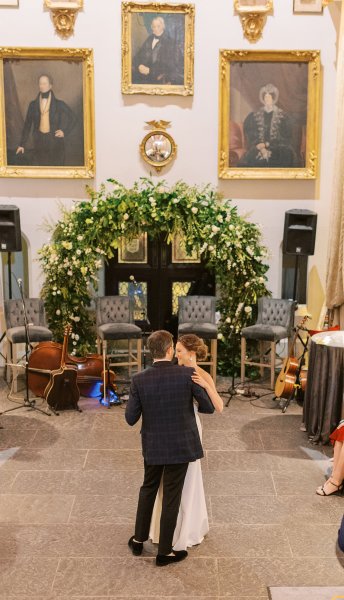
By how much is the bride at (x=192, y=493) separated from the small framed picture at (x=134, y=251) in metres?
4.90

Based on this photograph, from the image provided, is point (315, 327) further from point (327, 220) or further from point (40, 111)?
point (40, 111)

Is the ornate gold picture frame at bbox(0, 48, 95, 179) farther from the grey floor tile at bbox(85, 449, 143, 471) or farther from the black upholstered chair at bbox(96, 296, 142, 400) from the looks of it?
the grey floor tile at bbox(85, 449, 143, 471)

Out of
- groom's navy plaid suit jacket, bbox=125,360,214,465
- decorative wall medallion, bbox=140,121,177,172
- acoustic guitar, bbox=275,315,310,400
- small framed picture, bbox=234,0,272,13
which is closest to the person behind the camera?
groom's navy plaid suit jacket, bbox=125,360,214,465

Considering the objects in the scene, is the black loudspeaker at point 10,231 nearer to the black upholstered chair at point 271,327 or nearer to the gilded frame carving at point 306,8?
the black upholstered chair at point 271,327

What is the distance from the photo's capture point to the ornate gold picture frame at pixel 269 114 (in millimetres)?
9102

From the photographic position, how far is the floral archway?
8.84 metres

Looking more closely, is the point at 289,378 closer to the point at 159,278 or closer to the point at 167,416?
the point at 159,278

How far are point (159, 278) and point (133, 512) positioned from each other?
15.0ft

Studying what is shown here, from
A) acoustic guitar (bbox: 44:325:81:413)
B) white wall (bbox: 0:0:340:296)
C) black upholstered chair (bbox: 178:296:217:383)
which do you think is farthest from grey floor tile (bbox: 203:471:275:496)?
white wall (bbox: 0:0:340:296)

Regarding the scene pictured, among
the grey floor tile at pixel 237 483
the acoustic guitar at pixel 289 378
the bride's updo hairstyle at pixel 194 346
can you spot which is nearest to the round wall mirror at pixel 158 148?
the acoustic guitar at pixel 289 378

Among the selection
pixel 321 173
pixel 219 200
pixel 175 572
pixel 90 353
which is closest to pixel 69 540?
pixel 175 572

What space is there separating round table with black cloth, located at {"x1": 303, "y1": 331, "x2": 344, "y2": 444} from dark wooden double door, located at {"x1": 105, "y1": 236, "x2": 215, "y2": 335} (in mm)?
2977

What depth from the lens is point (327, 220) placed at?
9398mm

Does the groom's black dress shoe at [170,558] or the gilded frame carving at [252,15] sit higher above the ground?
the gilded frame carving at [252,15]
